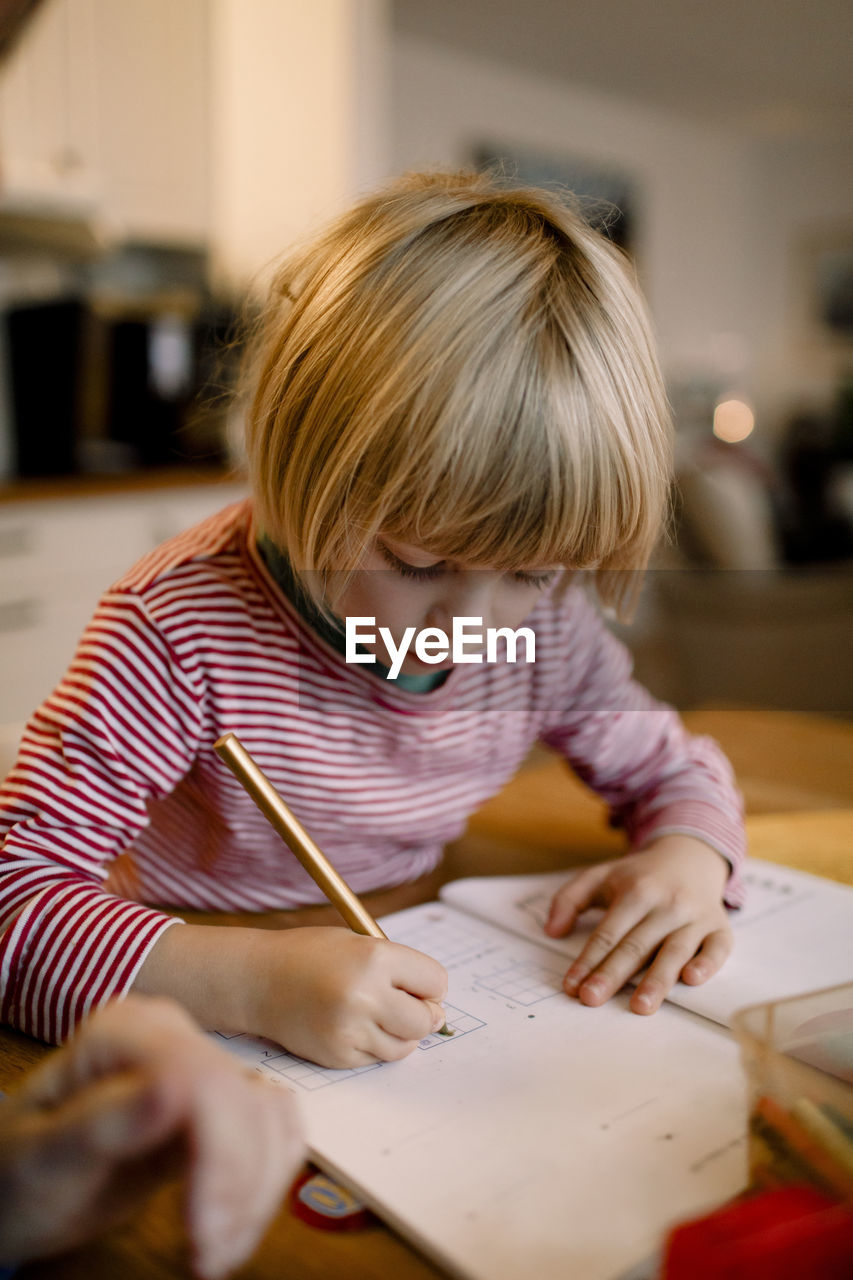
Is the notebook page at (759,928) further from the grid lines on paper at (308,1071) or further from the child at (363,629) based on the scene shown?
the grid lines on paper at (308,1071)

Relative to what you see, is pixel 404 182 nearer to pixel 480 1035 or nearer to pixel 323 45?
pixel 480 1035

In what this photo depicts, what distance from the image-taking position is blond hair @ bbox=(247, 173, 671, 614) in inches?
19.6

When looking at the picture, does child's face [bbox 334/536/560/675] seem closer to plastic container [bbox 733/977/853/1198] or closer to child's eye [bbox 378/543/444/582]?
child's eye [bbox 378/543/444/582]

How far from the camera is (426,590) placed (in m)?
0.56

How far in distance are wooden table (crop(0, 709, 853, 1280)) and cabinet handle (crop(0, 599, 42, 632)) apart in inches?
48.1

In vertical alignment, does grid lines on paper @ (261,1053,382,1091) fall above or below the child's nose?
below

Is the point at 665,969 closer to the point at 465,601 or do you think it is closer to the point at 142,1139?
the point at 465,601

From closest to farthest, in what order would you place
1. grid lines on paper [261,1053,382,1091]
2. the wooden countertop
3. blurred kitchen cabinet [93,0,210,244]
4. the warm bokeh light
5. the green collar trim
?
grid lines on paper [261,1053,382,1091] < the green collar trim < the wooden countertop < blurred kitchen cabinet [93,0,210,244] < the warm bokeh light

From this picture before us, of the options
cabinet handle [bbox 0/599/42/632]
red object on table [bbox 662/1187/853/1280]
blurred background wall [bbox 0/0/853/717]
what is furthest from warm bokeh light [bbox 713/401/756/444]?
red object on table [bbox 662/1187/853/1280]

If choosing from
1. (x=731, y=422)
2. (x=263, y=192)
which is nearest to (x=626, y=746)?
(x=263, y=192)

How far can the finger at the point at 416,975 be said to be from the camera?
1.41ft

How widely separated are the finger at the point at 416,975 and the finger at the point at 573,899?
13 cm

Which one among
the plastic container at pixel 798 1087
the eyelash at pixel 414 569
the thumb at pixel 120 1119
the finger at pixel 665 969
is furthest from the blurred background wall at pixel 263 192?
the thumb at pixel 120 1119

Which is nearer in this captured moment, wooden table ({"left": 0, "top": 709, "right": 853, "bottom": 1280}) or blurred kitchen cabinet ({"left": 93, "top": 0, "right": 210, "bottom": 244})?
wooden table ({"left": 0, "top": 709, "right": 853, "bottom": 1280})
